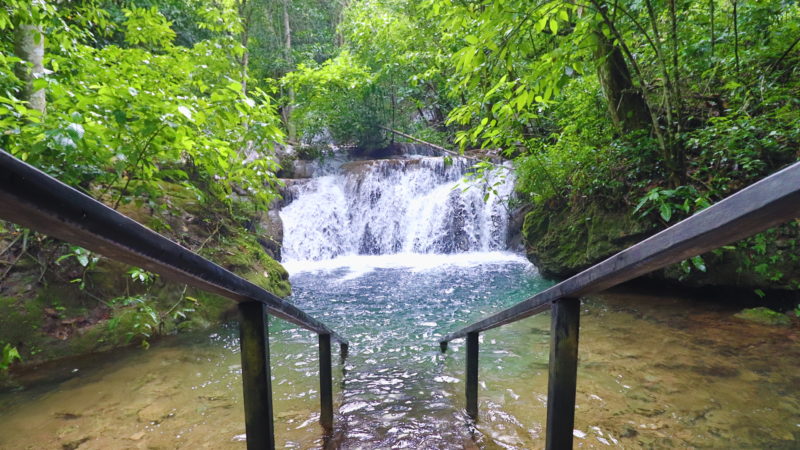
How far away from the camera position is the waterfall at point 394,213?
11.8 m

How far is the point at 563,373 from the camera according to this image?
4.20ft

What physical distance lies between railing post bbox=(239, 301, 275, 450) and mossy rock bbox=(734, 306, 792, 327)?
5.79 metres

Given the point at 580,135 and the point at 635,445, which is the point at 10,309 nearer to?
the point at 635,445

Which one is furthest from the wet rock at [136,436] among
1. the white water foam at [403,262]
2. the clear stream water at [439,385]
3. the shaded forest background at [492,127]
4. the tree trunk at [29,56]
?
the white water foam at [403,262]

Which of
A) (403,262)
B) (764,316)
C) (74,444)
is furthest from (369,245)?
(74,444)

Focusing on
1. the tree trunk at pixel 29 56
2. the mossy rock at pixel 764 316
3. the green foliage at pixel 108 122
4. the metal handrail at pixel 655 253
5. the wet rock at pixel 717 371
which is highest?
the tree trunk at pixel 29 56

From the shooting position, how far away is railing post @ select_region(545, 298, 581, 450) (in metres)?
1.27

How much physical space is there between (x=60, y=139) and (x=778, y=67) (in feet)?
23.4

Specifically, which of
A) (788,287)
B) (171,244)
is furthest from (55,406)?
(788,287)

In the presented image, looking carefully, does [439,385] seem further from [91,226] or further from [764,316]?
[764,316]

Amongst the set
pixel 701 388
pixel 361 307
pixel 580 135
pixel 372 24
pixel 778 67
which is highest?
pixel 372 24

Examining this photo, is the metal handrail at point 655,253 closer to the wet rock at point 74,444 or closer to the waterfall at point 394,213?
the wet rock at point 74,444

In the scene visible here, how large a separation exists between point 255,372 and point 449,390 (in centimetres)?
264

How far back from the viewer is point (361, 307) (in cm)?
684
